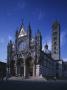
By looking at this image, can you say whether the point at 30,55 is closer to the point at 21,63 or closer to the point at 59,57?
the point at 21,63

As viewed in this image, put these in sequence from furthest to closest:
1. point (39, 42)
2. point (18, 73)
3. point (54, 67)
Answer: point (54, 67) < point (18, 73) < point (39, 42)

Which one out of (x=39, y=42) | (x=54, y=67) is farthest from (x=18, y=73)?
(x=54, y=67)

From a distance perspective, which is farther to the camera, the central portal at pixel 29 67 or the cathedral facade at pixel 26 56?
the central portal at pixel 29 67

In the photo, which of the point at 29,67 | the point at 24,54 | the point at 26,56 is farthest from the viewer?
the point at 29,67

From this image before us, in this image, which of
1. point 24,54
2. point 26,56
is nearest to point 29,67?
point 26,56

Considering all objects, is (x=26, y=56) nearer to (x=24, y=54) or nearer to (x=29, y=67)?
(x=24, y=54)

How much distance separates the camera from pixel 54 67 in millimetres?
109812

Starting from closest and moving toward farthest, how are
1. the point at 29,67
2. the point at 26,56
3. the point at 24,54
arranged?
1. the point at 26,56
2. the point at 24,54
3. the point at 29,67

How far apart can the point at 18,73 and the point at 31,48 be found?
469 inches

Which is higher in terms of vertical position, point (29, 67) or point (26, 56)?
point (26, 56)

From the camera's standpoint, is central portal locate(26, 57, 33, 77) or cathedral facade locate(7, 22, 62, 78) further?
central portal locate(26, 57, 33, 77)

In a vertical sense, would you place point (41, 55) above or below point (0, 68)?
above

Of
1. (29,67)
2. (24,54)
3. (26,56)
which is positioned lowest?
(29,67)

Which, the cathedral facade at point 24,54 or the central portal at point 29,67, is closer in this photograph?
the cathedral facade at point 24,54
